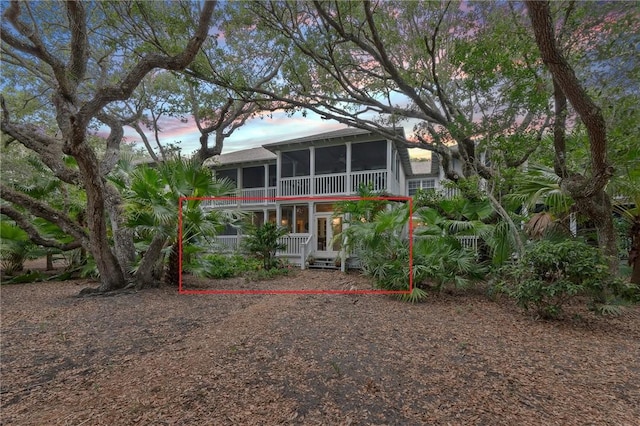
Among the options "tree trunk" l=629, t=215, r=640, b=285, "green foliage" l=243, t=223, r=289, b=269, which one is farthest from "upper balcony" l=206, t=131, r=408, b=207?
"tree trunk" l=629, t=215, r=640, b=285

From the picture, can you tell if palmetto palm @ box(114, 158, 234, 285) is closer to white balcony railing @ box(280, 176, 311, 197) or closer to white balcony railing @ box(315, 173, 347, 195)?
white balcony railing @ box(315, 173, 347, 195)

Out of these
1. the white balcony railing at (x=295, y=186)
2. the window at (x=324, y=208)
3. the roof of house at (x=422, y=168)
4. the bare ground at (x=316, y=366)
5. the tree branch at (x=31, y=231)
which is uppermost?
the roof of house at (x=422, y=168)

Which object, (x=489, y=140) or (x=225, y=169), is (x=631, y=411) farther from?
(x=225, y=169)

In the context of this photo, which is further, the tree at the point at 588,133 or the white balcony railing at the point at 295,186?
the white balcony railing at the point at 295,186

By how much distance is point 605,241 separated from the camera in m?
5.63

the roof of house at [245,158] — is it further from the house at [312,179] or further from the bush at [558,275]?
the bush at [558,275]

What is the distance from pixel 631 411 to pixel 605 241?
418 cm

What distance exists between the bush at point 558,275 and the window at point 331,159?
1113cm

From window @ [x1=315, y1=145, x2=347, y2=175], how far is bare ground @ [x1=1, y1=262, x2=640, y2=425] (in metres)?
10.8

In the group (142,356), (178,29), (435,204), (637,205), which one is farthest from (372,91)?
(142,356)

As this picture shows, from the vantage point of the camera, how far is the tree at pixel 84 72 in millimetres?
5160

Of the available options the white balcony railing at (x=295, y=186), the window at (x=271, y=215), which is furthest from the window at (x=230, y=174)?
the white balcony railing at (x=295, y=186)

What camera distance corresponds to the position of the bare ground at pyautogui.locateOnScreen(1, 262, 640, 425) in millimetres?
2553

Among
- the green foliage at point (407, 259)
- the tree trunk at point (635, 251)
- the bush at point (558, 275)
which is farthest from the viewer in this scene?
the green foliage at point (407, 259)
